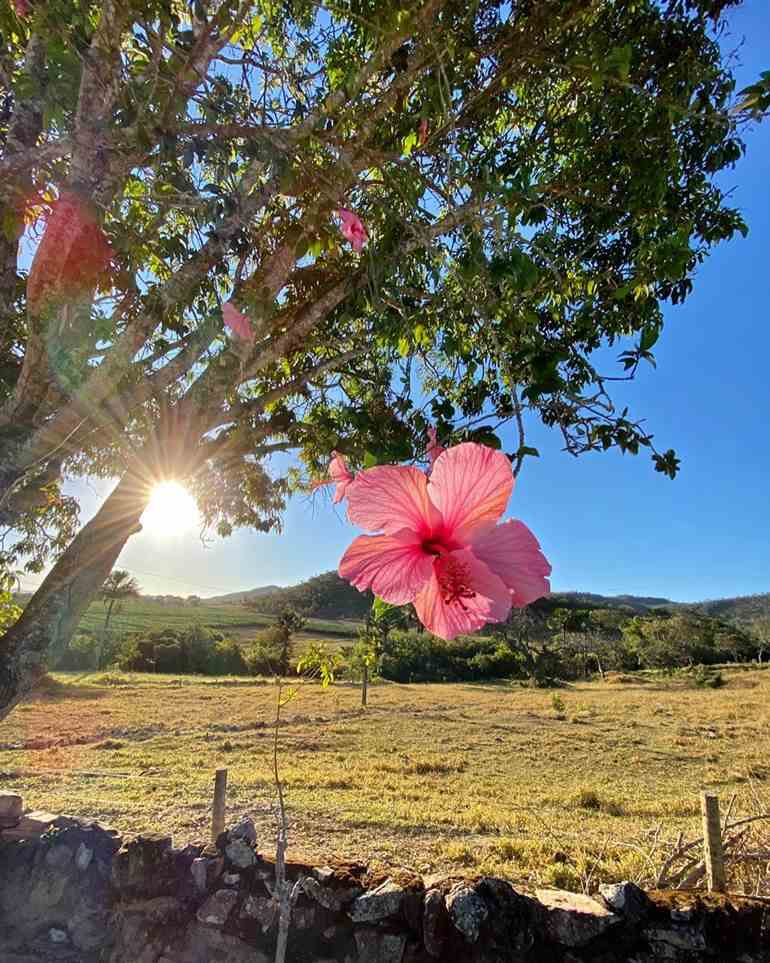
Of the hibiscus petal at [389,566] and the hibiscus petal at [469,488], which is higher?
the hibiscus petal at [469,488]

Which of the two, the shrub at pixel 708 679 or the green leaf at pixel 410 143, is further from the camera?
the shrub at pixel 708 679

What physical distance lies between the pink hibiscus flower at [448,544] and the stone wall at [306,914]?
296cm

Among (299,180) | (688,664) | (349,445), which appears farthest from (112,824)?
(688,664)

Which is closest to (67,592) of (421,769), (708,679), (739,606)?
(421,769)

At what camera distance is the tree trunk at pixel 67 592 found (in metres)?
2.99

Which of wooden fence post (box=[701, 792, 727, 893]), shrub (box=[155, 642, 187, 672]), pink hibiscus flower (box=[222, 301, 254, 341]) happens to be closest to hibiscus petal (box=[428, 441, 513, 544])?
pink hibiscus flower (box=[222, 301, 254, 341])

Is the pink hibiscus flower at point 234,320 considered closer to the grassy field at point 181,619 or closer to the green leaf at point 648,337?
the green leaf at point 648,337

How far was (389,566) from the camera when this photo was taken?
0.72 meters

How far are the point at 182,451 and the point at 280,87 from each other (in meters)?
1.84

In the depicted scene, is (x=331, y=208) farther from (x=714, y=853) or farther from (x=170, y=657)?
(x=170, y=657)

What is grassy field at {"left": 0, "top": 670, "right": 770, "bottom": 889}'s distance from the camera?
6625 millimetres

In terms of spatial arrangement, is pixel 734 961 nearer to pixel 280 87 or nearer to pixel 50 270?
pixel 50 270

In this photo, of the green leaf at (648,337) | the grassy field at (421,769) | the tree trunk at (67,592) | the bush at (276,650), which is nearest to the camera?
the green leaf at (648,337)

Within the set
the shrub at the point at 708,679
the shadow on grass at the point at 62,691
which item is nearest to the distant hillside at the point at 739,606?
the shrub at the point at 708,679
